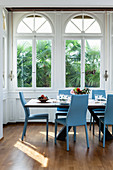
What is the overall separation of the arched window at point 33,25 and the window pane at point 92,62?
119 centimetres

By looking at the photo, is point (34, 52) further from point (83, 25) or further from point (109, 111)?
point (109, 111)

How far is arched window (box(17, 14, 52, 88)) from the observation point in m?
6.65

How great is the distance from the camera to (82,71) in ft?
21.9

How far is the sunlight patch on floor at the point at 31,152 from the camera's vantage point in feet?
11.6

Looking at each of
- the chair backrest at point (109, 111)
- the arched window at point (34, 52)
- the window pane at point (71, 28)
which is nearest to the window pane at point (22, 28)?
the arched window at point (34, 52)

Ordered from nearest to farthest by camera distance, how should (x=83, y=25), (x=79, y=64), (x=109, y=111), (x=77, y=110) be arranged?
(x=77, y=110) < (x=109, y=111) < (x=83, y=25) < (x=79, y=64)

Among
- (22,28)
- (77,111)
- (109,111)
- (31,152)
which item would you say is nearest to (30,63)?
(22,28)

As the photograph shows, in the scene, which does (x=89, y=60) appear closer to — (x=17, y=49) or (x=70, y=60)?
(x=70, y=60)

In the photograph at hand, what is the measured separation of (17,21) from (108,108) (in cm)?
374

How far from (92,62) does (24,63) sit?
189 centimetres

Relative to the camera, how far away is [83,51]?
21.9 ft

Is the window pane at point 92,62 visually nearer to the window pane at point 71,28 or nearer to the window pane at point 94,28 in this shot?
the window pane at point 94,28
